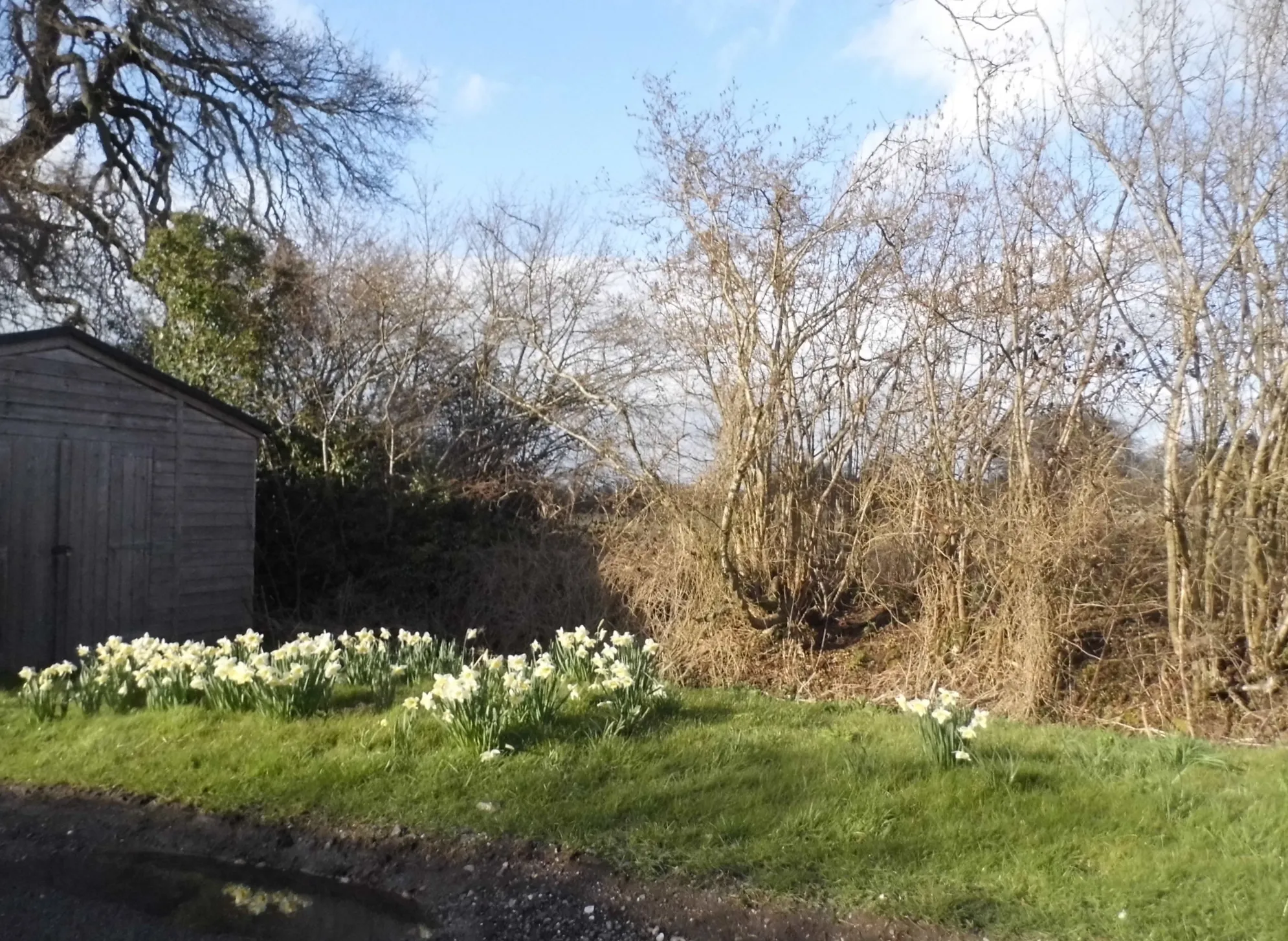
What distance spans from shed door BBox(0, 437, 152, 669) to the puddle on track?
5.98 m

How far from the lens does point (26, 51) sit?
2112 centimetres

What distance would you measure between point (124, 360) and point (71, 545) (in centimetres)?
188

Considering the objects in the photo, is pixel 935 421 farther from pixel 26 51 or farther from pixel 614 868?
pixel 26 51

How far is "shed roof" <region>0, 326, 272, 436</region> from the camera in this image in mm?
10812

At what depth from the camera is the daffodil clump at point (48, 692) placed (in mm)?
8023

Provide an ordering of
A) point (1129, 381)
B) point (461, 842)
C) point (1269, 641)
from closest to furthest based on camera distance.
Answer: point (461, 842) < point (1269, 641) < point (1129, 381)

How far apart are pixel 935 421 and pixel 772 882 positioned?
5965 millimetres

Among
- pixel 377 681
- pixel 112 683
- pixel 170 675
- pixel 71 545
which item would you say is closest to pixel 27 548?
pixel 71 545

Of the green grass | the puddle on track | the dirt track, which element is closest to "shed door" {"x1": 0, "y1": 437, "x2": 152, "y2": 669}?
the green grass

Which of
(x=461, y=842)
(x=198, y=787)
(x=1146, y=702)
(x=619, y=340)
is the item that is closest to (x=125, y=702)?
(x=198, y=787)

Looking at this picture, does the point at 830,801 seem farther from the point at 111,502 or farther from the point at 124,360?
the point at 124,360

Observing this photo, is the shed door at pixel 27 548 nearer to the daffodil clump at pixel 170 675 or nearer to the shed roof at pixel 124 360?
the shed roof at pixel 124 360

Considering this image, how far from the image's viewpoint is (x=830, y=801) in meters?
5.98

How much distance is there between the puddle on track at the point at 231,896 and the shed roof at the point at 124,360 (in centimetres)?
646
